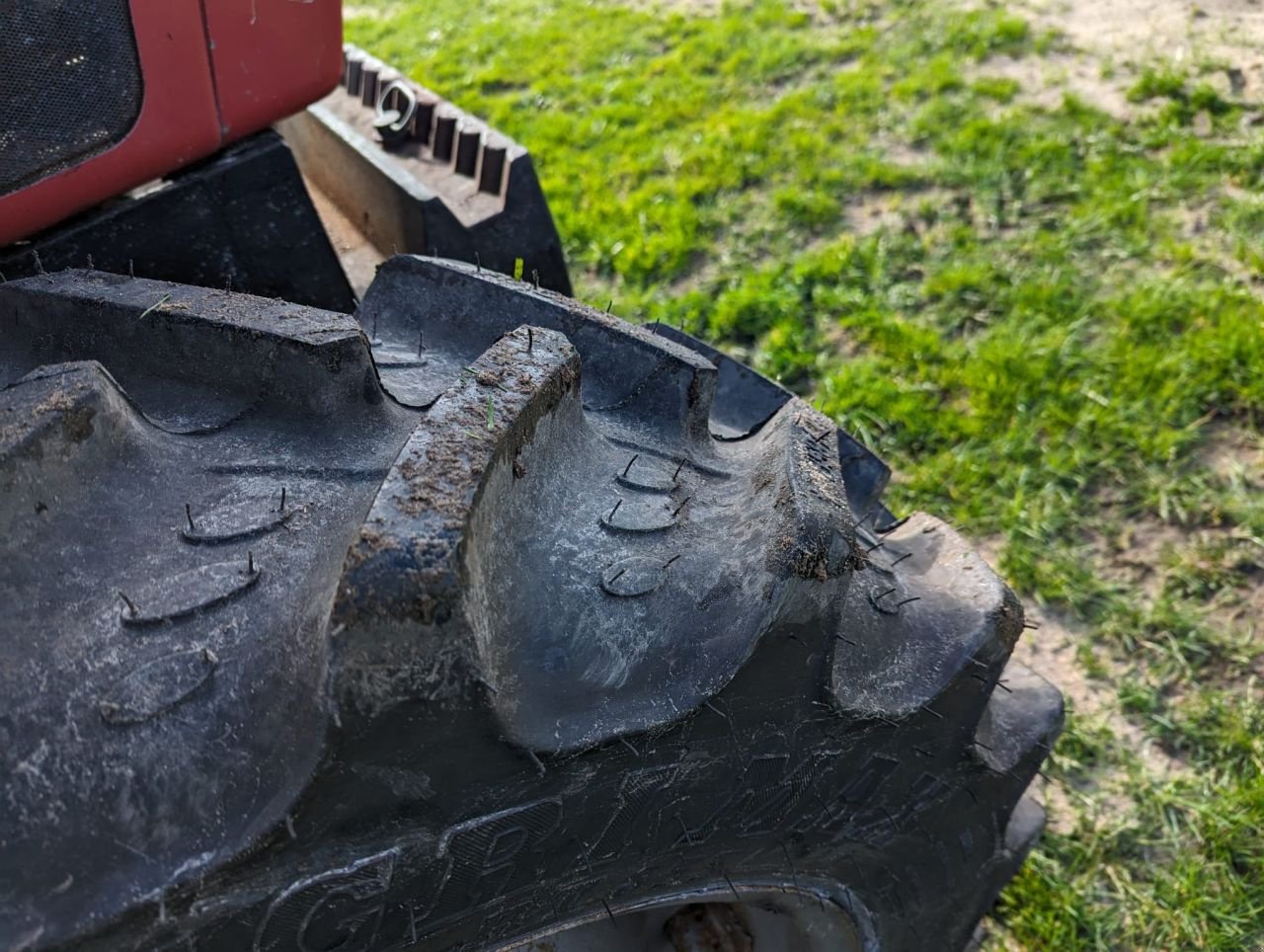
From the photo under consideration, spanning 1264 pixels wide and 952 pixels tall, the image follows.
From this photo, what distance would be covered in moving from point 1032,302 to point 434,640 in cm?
311

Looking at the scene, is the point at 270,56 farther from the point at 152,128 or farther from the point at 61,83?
the point at 61,83

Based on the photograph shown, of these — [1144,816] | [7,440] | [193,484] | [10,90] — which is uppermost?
[10,90]

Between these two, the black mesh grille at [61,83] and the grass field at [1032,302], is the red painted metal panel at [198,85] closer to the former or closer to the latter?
the black mesh grille at [61,83]

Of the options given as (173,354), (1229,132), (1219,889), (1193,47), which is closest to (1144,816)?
(1219,889)

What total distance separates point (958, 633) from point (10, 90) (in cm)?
143

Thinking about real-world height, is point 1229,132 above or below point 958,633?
below

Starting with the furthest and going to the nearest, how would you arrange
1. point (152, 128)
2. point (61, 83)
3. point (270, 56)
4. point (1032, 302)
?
point (1032, 302) → point (270, 56) → point (152, 128) → point (61, 83)

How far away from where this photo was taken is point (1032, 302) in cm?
370

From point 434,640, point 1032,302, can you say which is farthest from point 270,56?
point 1032,302

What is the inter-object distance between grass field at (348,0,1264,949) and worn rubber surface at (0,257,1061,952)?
Result: 1020 millimetres

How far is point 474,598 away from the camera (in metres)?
1.09

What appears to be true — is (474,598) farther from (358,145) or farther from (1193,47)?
(1193,47)

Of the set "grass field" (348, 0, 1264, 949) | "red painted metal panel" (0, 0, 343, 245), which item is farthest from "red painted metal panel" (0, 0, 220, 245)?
"grass field" (348, 0, 1264, 949)

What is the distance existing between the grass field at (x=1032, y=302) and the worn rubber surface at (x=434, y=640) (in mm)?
1020
